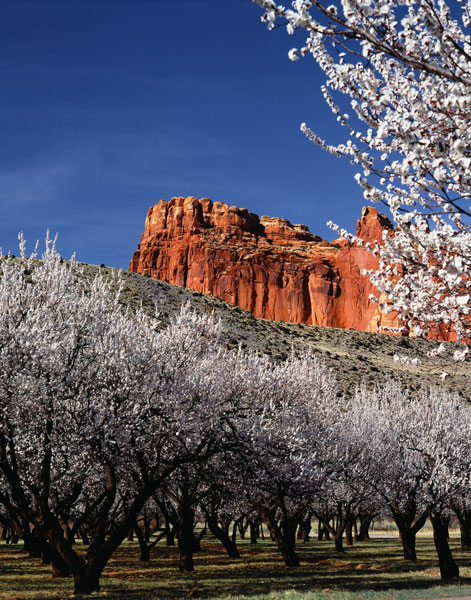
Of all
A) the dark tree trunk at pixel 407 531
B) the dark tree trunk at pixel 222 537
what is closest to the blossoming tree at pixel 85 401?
the dark tree trunk at pixel 222 537

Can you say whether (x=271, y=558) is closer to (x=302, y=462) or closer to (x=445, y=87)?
(x=302, y=462)

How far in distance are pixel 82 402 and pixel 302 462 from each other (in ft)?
41.8

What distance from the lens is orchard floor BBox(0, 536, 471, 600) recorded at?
1943 cm

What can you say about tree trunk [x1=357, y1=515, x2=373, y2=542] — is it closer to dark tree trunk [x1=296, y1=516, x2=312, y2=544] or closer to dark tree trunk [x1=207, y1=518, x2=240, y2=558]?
dark tree trunk [x1=296, y1=516, x2=312, y2=544]

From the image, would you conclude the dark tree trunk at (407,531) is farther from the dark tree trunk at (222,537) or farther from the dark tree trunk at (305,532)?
the dark tree trunk at (305,532)

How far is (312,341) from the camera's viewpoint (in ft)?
346

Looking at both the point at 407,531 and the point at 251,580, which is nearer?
the point at 251,580

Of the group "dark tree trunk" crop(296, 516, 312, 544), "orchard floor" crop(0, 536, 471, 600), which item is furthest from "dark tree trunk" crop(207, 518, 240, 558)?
"dark tree trunk" crop(296, 516, 312, 544)

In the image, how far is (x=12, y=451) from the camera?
18.0 meters

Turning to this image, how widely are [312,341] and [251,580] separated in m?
81.6

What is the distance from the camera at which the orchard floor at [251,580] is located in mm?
19425

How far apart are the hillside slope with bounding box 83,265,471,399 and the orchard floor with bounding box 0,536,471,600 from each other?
43.2 metres

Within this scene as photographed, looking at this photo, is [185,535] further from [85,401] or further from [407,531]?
[407,531]

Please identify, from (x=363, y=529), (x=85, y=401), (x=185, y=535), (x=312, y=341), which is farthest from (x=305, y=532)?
(x=312, y=341)
